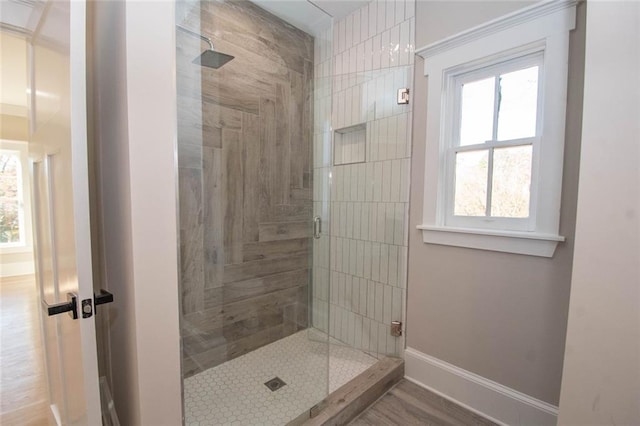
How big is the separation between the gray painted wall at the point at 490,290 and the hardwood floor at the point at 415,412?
9.5 inches

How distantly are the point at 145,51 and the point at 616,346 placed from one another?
6.01 ft

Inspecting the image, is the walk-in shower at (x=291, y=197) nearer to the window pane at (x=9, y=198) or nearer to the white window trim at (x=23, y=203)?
the white window trim at (x=23, y=203)

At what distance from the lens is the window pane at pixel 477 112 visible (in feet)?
5.25

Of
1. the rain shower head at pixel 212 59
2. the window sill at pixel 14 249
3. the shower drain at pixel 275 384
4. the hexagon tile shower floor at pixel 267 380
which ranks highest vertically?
the rain shower head at pixel 212 59

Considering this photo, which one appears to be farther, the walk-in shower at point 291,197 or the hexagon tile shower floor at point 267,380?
the walk-in shower at point 291,197

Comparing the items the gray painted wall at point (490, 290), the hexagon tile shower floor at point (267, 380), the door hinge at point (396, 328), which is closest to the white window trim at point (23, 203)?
the hexagon tile shower floor at point (267, 380)

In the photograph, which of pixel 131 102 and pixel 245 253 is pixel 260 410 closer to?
pixel 245 253

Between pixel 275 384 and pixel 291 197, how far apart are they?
50.2 inches

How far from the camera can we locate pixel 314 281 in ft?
7.24

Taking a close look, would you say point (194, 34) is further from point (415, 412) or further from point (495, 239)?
point (415, 412)

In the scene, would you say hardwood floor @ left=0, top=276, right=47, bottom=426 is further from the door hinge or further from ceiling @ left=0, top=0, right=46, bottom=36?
the door hinge

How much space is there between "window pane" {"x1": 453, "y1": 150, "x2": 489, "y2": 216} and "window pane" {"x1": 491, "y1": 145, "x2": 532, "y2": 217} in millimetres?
52

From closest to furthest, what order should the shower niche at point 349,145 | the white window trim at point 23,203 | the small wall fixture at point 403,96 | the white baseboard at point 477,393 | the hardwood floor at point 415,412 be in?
the white baseboard at point 477,393
the hardwood floor at point 415,412
the small wall fixture at point 403,96
the shower niche at point 349,145
the white window trim at point 23,203

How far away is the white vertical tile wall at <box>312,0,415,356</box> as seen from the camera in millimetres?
1924
